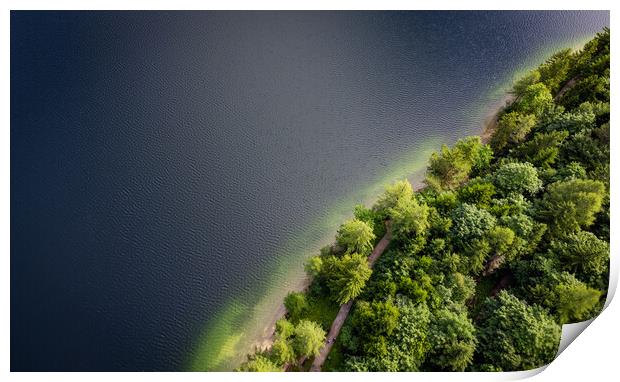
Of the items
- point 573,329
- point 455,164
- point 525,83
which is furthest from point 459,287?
point 525,83

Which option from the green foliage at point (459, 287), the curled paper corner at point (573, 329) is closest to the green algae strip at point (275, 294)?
the green foliage at point (459, 287)

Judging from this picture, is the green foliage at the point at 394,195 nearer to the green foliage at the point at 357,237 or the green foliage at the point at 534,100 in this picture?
the green foliage at the point at 357,237

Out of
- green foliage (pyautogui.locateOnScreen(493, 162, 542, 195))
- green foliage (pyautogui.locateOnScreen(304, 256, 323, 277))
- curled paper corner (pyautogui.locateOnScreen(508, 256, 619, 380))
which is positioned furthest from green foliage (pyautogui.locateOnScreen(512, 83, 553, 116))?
green foliage (pyautogui.locateOnScreen(304, 256, 323, 277))

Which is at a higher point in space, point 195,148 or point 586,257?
point 195,148

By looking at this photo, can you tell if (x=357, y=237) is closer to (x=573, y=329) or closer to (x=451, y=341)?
(x=451, y=341)

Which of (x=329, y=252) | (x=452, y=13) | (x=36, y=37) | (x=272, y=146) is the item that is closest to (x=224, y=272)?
(x=329, y=252)

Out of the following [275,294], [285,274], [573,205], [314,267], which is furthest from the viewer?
[285,274]

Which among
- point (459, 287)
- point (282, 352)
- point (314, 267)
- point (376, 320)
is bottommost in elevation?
point (282, 352)
